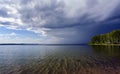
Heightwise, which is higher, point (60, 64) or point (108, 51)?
point (108, 51)

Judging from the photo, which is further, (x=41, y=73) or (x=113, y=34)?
(x=113, y=34)

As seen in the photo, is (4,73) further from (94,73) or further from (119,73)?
(119,73)

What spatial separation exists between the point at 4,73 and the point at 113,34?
166 meters

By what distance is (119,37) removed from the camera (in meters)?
171

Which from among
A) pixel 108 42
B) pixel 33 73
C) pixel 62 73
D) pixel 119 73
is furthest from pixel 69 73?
pixel 108 42

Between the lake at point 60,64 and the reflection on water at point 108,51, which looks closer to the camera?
the lake at point 60,64

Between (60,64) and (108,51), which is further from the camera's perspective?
(108,51)

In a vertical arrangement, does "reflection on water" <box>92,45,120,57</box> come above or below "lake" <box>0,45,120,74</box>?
above

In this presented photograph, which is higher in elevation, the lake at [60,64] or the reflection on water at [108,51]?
the reflection on water at [108,51]

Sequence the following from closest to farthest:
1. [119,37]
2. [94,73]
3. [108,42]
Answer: [94,73], [119,37], [108,42]

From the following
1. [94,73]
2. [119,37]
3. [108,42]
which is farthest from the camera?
[108,42]

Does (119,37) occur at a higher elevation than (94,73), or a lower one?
higher

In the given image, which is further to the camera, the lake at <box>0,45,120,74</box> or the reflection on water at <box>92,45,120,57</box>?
the reflection on water at <box>92,45,120,57</box>

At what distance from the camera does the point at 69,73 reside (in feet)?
77.7
